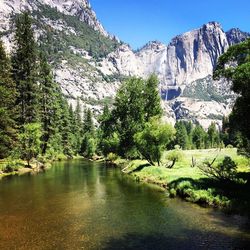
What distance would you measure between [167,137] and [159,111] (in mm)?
22078

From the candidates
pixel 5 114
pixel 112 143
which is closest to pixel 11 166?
pixel 5 114

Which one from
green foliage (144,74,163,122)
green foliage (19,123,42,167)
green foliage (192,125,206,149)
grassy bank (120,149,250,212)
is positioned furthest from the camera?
green foliage (192,125,206,149)

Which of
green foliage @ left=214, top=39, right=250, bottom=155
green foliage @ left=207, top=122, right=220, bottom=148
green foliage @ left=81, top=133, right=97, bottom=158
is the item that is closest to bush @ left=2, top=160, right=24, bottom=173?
green foliage @ left=214, top=39, right=250, bottom=155

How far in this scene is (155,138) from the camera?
198ft

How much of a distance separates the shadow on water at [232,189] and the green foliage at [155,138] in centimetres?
1663

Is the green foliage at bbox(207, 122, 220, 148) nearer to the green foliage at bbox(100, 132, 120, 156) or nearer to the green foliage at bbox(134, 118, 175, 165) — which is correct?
the green foliage at bbox(100, 132, 120, 156)

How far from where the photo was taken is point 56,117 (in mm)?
108375

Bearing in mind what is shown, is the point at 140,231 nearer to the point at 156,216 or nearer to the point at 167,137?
the point at 156,216

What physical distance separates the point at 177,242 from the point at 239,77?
17.0m

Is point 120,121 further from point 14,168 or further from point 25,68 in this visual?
point 14,168

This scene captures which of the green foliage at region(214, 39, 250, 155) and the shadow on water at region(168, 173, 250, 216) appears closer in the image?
the shadow on water at region(168, 173, 250, 216)

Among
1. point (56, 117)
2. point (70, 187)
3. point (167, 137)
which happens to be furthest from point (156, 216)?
point (56, 117)

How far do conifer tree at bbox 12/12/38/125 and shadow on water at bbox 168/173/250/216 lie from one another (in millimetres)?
47073

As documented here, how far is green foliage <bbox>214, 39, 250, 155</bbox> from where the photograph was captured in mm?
32000
